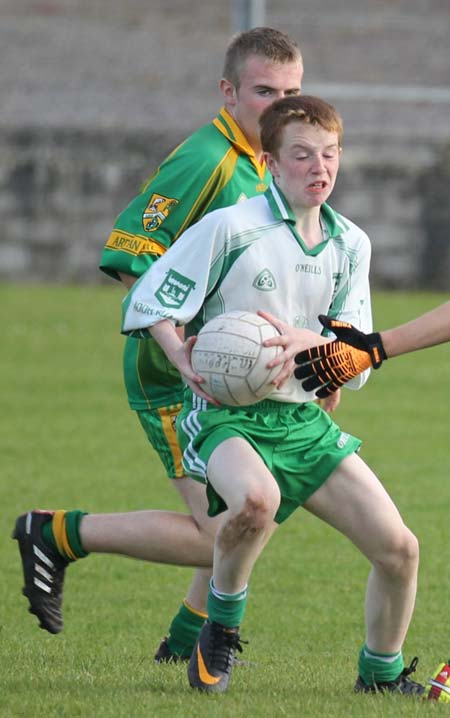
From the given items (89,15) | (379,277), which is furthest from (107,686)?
(89,15)

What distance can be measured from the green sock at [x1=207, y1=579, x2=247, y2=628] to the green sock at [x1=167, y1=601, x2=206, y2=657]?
0.86 meters

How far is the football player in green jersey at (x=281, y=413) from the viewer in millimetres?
4535

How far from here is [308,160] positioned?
4629 millimetres

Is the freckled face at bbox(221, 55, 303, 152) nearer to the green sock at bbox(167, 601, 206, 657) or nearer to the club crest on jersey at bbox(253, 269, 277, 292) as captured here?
the club crest on jersey at bbox(253, 269, 277, 292)

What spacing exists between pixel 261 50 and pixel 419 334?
144 centimetres

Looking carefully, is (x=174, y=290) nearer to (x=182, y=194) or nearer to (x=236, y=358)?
(x=236, y=358)

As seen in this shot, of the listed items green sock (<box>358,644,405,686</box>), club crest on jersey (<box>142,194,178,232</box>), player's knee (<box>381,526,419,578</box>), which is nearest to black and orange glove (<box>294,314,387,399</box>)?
player's knee (<box>381,526,419,578</box>)

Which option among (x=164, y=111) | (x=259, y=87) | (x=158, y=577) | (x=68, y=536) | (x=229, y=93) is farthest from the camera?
(x=164, y=111)

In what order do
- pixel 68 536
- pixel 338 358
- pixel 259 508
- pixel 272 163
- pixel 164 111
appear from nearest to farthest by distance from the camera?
pixel 259 508, pixel 338 358, pixel 272 163, pixel 68 536, pixel 164 111

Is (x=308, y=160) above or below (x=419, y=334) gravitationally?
above

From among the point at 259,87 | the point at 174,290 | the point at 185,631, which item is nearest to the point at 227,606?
the point at 185,631

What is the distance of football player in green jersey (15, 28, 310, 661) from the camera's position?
17.0 ft

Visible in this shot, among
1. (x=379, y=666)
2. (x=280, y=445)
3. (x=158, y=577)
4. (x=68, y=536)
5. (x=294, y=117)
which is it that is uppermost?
(x=294, y=117)

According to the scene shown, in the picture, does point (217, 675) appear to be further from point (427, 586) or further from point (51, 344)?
point (51, 344)
